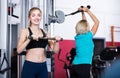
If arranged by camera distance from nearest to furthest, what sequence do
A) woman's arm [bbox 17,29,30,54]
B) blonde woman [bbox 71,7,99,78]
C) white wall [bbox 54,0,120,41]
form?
woman's arm [bbox 17,29,30,54] → blonde woman [bbox 71,7,99,78] → white wall [bbox 54,0,120,41]

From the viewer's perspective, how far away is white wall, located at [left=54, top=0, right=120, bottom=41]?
5.06 metres

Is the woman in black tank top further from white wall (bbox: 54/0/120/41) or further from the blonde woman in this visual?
white wall (bbox: 54/0/120/41)

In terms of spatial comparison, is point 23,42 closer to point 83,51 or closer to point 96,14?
point 83,51

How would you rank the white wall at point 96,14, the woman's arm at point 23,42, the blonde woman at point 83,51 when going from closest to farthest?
1. the woman's arm at point 23,42
2. the blonde woman at point 83,51
3. the white wall at point 96,14

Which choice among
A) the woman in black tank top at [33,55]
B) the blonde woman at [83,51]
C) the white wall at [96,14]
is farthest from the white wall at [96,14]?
the woman in black tank top at [33,55]

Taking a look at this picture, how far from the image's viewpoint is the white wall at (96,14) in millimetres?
5062

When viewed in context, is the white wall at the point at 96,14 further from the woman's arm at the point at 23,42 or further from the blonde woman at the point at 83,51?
the woman's arm at the point at 23,42

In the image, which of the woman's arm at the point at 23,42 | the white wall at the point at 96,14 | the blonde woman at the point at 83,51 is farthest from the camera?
the white wall at the point at 96,14

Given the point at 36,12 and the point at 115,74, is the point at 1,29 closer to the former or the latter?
the point at 36,12

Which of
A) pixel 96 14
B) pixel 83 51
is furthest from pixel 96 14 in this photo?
pixel 83 51

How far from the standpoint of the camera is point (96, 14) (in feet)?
17.4

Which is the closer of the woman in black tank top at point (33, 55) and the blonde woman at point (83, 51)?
the woman in black tank top at point (33, 55)

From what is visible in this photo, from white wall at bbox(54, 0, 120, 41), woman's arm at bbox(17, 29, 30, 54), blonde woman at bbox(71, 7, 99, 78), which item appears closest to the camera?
woman's arm at bbox(17, 29, 30, 54)

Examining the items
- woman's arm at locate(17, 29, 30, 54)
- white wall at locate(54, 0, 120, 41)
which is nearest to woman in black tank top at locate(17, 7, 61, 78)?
woman's arm at locate(17, 29, 30, 54)
